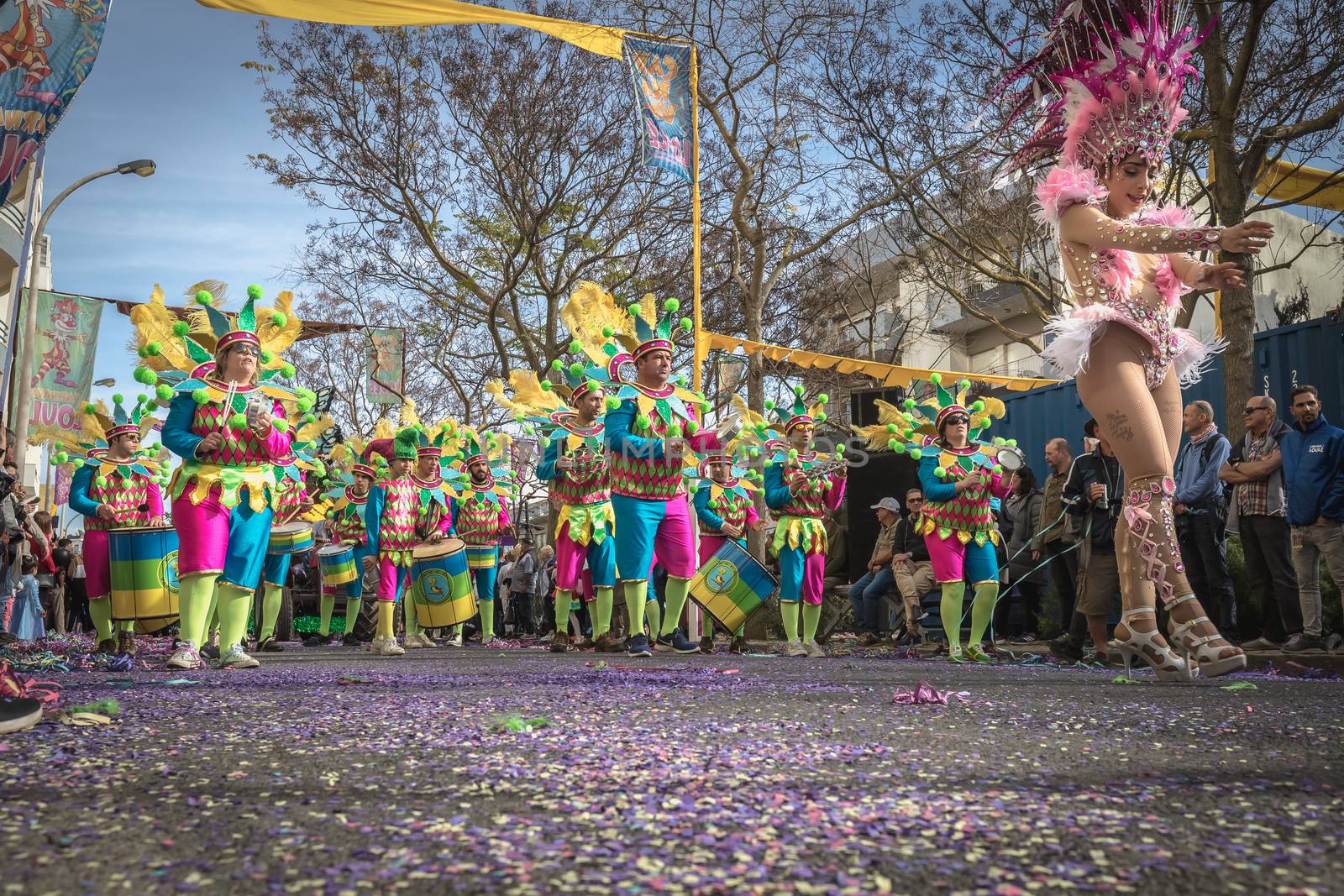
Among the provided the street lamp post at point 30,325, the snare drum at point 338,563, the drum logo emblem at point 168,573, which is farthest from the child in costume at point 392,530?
the street lamp post at point 30,325

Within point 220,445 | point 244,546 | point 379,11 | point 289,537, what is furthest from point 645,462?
point 379,11

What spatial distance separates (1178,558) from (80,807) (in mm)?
3787

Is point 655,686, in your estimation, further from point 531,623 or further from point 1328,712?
point 531,623

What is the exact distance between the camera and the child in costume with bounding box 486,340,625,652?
32.4 ft

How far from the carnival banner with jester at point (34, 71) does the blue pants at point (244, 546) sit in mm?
3194

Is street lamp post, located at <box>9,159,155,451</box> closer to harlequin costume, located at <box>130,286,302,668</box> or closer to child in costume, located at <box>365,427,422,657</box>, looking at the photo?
child in costume, located at <box>365,427,422,657</box>

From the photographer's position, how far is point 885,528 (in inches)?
464

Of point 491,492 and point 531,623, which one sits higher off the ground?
point 491,492

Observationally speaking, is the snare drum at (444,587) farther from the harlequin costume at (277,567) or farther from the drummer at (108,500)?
the drummer at (108,500)

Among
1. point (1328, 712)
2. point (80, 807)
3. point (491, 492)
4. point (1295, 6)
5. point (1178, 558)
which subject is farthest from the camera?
point (491, 492)

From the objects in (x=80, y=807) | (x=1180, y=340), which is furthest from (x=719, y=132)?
(x=80, y=807)

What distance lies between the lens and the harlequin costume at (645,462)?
24.5 feet

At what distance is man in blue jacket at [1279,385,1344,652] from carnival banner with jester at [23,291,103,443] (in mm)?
17003

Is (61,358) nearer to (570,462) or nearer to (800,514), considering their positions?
(570,462)
